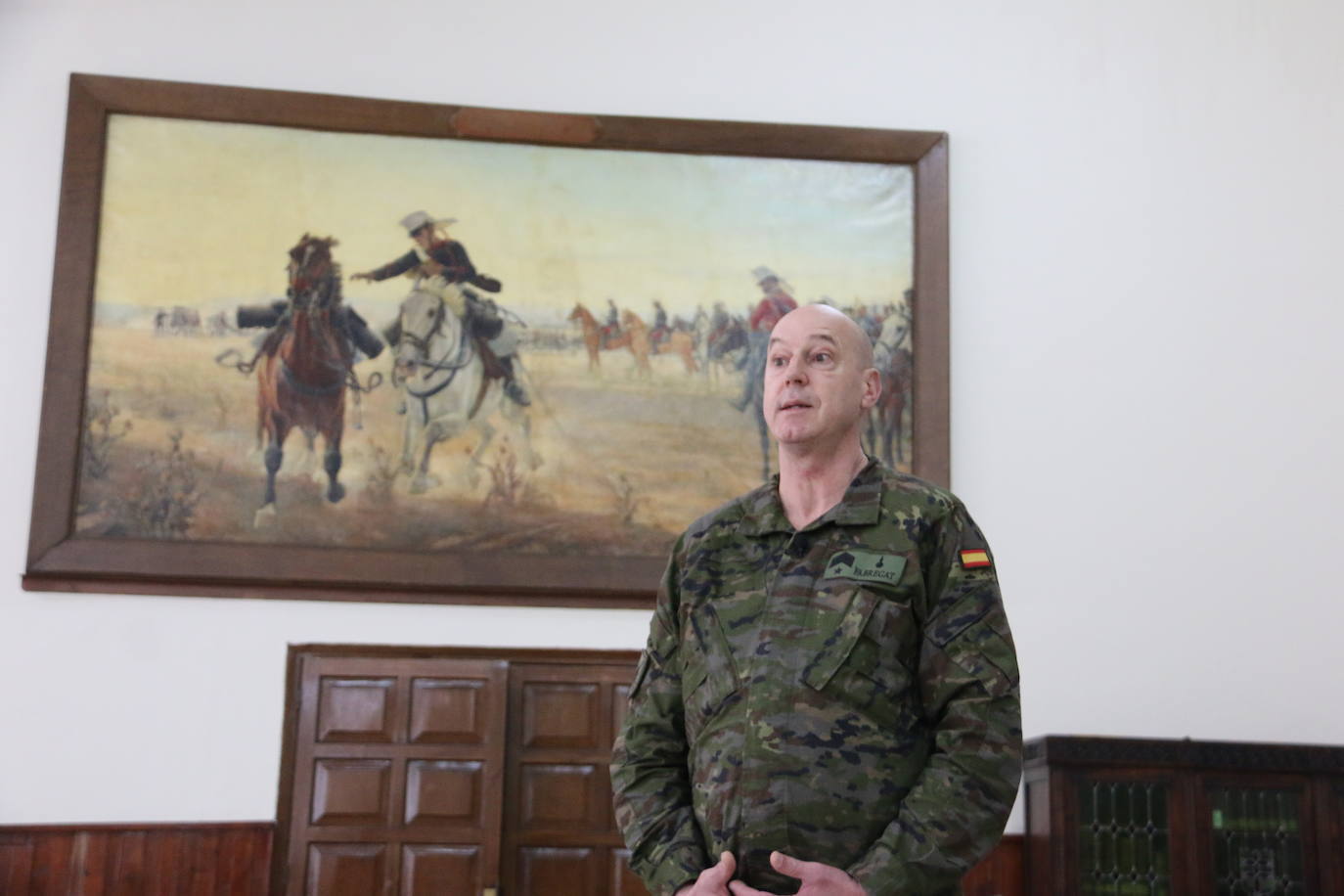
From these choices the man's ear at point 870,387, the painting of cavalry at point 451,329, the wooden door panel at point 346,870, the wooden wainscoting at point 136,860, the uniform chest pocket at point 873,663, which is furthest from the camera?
the painting of cavalry at point 451,329

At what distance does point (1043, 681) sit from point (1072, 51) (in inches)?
132

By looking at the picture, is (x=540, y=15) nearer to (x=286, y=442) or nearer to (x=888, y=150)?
(x=888, y=150)

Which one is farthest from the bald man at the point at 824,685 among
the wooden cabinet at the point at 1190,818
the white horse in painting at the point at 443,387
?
the white horse in painting at the point at 443,387

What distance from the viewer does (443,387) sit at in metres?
7.23

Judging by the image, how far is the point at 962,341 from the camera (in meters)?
7.49

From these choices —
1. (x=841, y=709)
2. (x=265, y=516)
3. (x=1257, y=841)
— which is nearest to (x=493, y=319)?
(x=265, y=516)

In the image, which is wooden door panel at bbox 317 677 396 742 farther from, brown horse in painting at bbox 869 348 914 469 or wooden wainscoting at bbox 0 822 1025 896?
brown horse in painting at bbox 869 348 914 469

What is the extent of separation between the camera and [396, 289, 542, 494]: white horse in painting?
719cm

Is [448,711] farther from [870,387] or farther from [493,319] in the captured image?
[870,387]

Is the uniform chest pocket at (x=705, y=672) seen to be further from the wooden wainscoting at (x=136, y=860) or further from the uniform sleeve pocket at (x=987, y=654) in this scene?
the wooden wainscoting at (x=136, y=860)

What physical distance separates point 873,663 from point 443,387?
4.92 meters

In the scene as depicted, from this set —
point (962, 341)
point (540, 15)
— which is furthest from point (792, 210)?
point (540, 15)

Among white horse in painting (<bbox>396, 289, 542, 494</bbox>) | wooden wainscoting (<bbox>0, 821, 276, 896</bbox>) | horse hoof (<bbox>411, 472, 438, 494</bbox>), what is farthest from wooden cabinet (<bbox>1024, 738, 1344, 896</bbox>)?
wooden wainscoting (<bbox>0, 821, 276, 896</bbox>)

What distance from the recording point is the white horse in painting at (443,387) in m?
7.19
